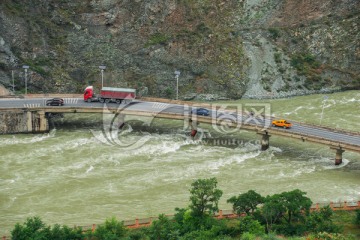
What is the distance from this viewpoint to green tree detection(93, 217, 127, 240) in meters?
49.8

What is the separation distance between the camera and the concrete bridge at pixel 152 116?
81438 mm

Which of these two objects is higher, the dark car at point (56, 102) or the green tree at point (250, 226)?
the dark car at point (56, 102)

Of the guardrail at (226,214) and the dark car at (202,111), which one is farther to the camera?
the dark car at (202,111)

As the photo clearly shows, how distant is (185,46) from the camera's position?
4461 inches

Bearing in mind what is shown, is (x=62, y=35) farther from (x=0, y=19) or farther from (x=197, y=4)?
(x=197, y=4)

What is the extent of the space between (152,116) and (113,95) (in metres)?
8.53

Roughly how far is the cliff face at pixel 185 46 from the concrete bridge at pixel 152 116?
12.8m

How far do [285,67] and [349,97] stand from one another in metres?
14.2

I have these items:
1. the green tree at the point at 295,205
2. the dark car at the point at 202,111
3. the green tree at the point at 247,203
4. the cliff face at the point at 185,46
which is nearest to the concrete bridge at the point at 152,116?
the dark car at the point at 202,111

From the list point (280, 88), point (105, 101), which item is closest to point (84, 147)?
point (105, 101)

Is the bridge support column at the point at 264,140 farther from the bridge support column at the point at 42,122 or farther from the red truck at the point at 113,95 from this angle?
the bridge support column at the point at 42,122


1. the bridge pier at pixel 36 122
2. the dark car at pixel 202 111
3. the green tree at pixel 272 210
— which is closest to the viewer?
the green tree at pixel 272 210

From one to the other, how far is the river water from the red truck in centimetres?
378

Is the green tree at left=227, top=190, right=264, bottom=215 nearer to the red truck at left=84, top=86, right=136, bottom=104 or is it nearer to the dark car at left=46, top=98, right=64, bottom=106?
the red truck at left=84, top=86, right=136, bottom=104
